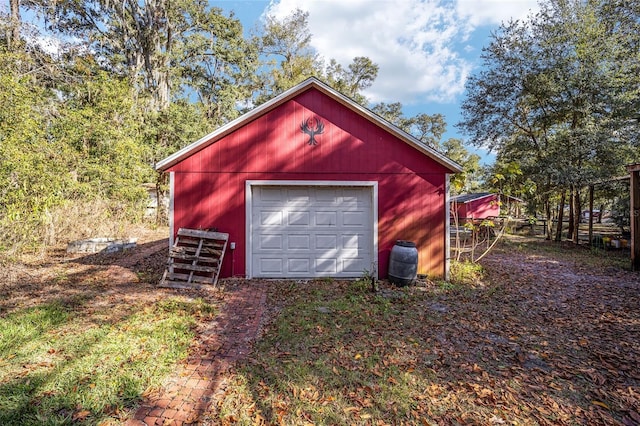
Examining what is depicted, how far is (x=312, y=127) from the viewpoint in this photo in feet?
22.9

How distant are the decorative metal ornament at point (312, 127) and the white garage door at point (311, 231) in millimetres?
1157

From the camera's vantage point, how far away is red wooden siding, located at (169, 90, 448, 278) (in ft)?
22.2

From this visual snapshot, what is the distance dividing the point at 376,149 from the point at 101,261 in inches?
319

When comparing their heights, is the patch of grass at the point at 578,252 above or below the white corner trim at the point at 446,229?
below

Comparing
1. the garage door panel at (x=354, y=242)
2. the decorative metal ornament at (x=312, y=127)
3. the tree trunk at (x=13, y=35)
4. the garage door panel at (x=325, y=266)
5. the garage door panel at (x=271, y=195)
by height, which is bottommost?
the garage door panel at (x=325, y=266)

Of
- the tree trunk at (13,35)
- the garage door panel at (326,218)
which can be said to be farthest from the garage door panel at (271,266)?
the tree trunk at (13,35)

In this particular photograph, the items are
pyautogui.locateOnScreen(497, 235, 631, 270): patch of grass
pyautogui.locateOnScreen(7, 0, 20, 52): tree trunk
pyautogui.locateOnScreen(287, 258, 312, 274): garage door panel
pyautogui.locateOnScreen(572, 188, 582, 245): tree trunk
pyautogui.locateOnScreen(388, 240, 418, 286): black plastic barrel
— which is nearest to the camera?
pyautogui.locateOnScreen(388, 240, 418, 286): black plastic barrel

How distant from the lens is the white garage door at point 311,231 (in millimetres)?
7008

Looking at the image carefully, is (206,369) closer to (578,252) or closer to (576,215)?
(578,252)

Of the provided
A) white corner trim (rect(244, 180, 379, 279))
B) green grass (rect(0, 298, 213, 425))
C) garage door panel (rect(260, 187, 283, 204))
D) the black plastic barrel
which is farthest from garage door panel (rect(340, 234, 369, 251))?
green grass (rect(0, 298, 213, 425))

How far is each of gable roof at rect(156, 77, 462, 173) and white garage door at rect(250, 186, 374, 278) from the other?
4.88 feet

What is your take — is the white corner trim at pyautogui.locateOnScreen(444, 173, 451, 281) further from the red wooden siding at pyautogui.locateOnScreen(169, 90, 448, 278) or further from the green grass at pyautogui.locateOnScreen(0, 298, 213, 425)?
the green grass at pyautogui.locateOnScreen(0, 298, 213, 425)

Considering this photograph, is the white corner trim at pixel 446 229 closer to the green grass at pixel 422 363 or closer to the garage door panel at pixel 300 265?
the green grass at pixel 422 363

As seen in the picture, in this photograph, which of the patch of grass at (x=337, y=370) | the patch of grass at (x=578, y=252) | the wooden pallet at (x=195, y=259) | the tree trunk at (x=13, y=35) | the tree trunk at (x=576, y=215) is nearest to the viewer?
the patch of grass at (x=337, y=370)
